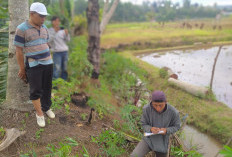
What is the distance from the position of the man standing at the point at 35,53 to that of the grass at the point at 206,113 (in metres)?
3.51

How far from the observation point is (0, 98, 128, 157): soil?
260cm

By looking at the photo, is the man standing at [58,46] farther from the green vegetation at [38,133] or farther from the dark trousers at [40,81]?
the green vegetation at [38,133]

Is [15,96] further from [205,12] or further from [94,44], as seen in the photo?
[205,12]

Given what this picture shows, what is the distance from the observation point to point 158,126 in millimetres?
2816

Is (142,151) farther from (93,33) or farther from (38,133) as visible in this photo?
(93,33)

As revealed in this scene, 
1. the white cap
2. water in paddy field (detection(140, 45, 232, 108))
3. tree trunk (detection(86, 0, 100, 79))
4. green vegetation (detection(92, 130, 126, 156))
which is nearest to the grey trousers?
green vegetation (detection(92, 130, 126, 156))


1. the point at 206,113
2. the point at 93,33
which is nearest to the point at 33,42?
the point at 93,33

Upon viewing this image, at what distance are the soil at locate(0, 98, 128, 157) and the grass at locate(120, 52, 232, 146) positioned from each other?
9.32ft

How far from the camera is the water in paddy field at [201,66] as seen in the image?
763cm

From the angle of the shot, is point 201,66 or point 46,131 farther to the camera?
point 201,66

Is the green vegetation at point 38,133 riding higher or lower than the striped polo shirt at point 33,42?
lower

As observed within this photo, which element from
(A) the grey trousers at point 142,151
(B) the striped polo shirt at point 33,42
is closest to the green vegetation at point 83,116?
(A) the grey trousers at point 142,151

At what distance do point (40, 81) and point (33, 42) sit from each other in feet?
1.71

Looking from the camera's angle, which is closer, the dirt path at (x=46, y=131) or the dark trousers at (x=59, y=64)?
the dirt path at (x=46, y=131)
